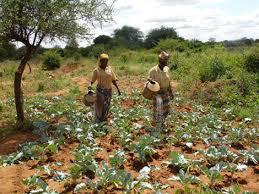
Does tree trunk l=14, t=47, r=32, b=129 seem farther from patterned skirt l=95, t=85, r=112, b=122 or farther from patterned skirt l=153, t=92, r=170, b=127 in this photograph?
patterned skirt l=153, t=92, r=170, b=127

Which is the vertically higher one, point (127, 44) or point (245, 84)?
point (127, 44)

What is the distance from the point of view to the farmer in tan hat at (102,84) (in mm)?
9914

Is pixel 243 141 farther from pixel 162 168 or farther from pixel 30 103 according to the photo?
pixel 30 103

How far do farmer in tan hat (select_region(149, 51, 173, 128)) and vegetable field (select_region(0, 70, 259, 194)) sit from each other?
35 centimetres

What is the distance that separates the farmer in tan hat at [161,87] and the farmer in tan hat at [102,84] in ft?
3.64

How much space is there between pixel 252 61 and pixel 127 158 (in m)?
12.5

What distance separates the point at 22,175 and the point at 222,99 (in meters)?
10.0

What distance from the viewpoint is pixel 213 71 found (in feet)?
62.0

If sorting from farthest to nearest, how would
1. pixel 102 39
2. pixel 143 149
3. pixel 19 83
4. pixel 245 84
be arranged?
pixel 102 39, pixel 245 84, pixel 19 83, pixel 143 149

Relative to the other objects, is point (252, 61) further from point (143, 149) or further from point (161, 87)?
point (143, 149)

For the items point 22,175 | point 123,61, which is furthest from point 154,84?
point 123,61

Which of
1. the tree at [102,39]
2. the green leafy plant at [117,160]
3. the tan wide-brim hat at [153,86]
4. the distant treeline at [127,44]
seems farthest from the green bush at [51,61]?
the green leafy plant at [117,160]

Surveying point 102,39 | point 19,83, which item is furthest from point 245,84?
point 102,39

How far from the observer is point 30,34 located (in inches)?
397
